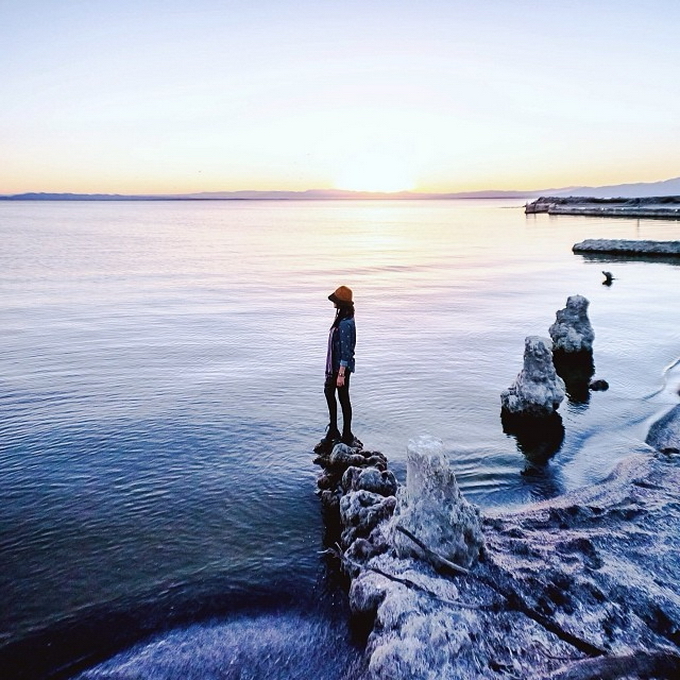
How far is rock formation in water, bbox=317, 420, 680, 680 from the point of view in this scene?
5.13 metres

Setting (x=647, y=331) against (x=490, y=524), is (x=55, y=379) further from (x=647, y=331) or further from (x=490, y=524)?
(x=647, y=331)

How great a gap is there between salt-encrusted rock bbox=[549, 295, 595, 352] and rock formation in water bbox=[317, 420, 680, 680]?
9.81 m

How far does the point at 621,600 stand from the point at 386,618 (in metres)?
2.46

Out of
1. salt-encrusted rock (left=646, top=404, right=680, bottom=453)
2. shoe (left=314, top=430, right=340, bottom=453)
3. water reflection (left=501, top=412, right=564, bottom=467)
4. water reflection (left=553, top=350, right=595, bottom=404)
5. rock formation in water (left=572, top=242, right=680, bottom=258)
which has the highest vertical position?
shoe (left=314, top=430, right=340, bottom=453)

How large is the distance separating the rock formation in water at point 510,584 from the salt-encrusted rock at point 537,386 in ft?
13.0

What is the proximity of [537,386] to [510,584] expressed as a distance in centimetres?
684

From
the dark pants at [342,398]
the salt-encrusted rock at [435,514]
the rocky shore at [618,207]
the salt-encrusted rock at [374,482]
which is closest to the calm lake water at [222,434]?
the salt-encrusted rock at [374,482]

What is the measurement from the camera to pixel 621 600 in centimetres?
586

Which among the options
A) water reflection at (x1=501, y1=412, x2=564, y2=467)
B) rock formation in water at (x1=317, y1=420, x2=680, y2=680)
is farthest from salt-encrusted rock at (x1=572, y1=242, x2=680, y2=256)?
rock formation in water at (x1=317, y1=420, x2=680, y2=680)

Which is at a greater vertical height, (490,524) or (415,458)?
(415,458)

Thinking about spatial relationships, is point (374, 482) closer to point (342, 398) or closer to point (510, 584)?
point (342, 398)

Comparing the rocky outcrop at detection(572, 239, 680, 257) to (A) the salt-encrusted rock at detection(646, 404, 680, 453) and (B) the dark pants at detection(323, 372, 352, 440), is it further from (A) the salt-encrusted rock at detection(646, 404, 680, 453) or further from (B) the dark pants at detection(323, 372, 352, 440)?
(B) the dark pants at detection(323, 372, 352, 440)

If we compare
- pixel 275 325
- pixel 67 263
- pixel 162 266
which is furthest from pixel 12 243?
pixel 275 325

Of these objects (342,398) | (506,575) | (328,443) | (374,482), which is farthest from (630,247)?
(506,575)
